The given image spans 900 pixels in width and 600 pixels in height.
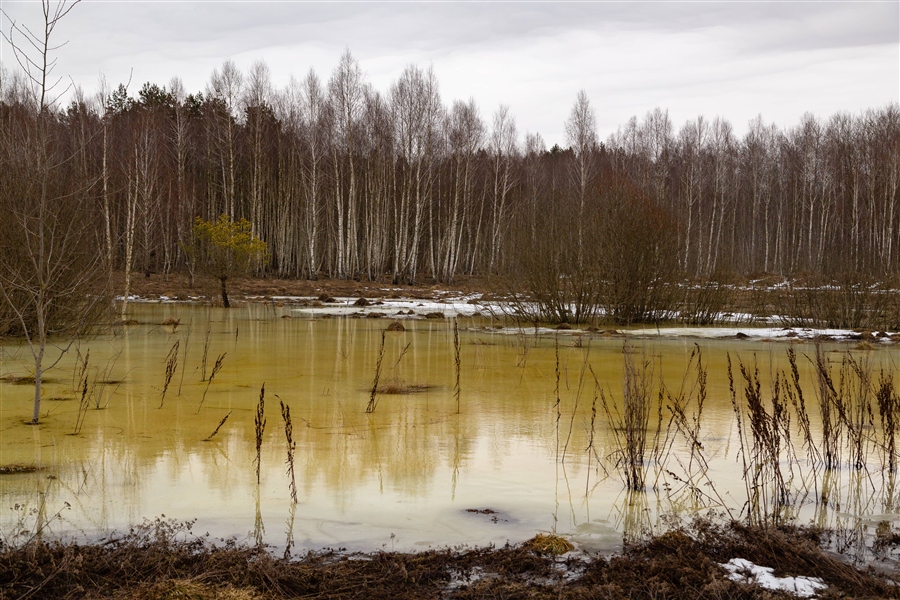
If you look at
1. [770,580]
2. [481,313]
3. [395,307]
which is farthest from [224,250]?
[770,580]

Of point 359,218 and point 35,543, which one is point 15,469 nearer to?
point 35,543

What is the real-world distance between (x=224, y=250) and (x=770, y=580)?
25808mm

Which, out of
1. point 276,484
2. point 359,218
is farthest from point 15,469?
point 359,218

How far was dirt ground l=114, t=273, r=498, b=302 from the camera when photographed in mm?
35062

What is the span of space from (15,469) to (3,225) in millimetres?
9768

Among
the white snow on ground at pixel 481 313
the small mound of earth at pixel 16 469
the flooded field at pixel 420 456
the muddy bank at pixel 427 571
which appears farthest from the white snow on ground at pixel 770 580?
the white snow on ground at pixel 481 313

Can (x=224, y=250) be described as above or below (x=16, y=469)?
above

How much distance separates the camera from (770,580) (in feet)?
14.3

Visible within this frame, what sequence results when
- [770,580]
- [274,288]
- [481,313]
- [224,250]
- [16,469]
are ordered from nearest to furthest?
[770,580]
[16,469]
[224,250]
[481,313]
[274,288]

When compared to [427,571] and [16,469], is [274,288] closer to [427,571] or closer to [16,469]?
[16,469]

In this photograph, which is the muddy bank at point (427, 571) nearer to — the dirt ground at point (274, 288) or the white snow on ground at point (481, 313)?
the white snow on ground at point (481, 313)

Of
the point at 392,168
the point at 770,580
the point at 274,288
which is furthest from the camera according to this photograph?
the point at 392,168

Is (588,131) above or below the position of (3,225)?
above

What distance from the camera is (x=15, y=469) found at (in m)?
6.64
